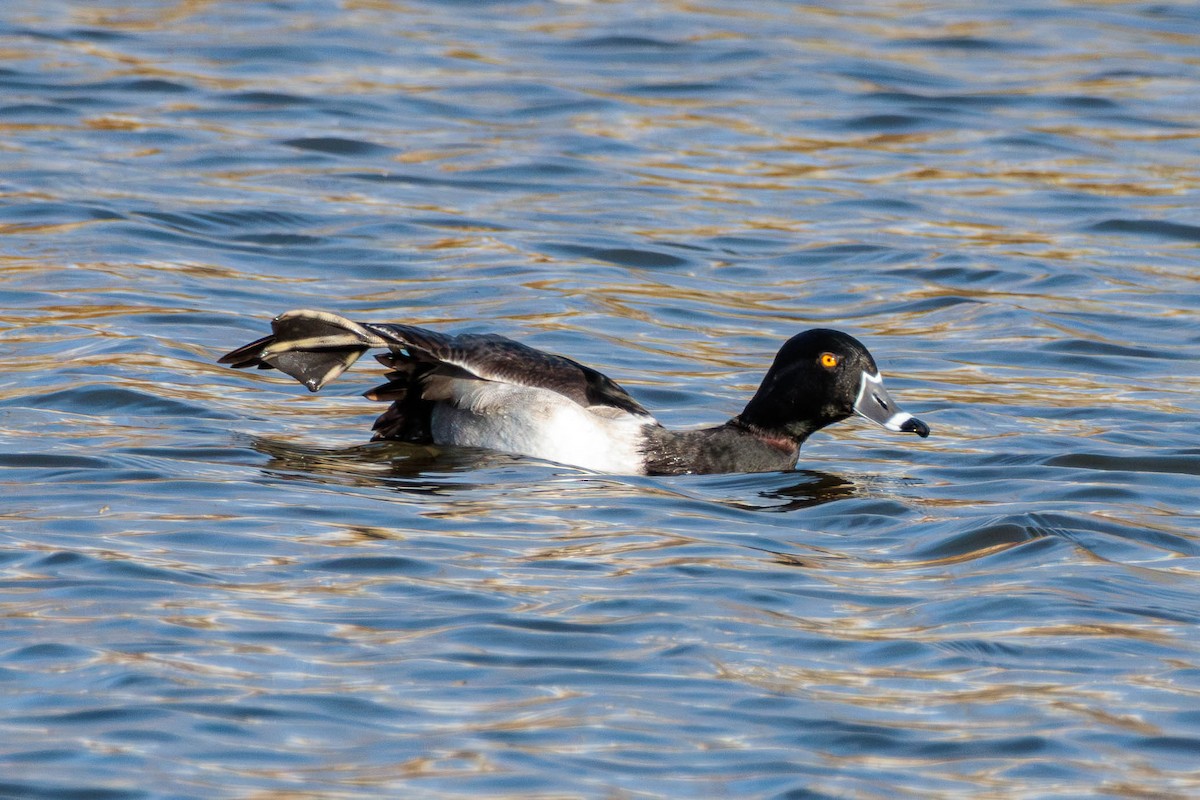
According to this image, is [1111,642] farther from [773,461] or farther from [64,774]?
[64,774]

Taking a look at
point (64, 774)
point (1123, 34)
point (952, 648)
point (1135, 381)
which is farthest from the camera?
point (1123, 34)

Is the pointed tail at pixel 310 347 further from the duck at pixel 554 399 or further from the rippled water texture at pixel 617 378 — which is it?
the rippled water texture at pixel 617 378

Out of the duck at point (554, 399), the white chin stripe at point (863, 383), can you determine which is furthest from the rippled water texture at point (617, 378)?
the white chin stripe at point (863, 383)

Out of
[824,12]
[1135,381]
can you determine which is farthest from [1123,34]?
[1135,381]

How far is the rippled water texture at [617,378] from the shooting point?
Answer: 5.70m

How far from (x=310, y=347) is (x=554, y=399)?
1.08 m

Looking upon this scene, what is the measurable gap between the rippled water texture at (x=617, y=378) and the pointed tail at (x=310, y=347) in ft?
1.20

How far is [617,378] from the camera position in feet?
35.8

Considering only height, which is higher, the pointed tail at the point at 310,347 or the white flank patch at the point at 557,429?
the pointed tail at the point at 310,347

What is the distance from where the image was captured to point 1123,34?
2025cm

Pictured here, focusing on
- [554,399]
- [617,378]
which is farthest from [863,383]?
[617,378]

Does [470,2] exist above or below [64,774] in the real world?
above

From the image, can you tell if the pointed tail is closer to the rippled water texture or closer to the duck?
the duck

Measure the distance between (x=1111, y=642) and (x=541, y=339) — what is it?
17.7 feet
